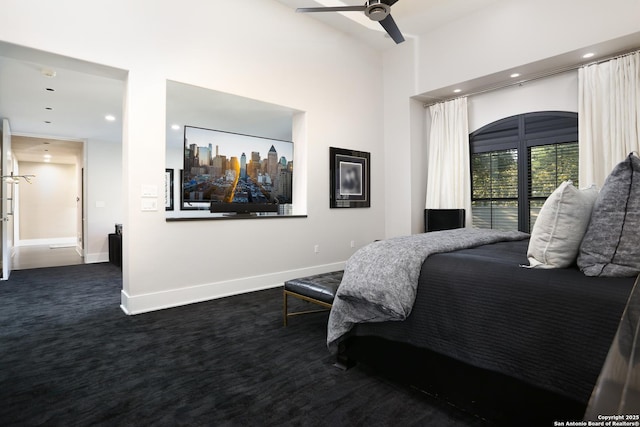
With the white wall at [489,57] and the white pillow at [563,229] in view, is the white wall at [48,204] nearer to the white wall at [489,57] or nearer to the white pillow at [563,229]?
the white wall at [489,57]

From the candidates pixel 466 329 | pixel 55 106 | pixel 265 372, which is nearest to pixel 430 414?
pixel 466 329

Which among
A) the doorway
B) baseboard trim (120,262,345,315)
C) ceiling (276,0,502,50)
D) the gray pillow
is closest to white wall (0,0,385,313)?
baseboard trim (120,262,345,315)

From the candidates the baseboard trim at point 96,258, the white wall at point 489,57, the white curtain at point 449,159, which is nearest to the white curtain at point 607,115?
the white wall at point 489,57

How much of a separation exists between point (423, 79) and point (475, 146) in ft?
4.22

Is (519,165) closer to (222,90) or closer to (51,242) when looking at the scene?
(222,90)

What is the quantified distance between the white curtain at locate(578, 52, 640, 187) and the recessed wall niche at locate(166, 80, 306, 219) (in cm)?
334

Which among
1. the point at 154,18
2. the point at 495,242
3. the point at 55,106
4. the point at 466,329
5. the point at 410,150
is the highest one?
the point at 154,18

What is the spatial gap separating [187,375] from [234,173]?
8.28 feet

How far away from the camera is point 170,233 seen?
336 cm

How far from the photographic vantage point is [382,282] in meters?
1.72

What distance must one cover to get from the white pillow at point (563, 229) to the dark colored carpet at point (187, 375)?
2.67 feet

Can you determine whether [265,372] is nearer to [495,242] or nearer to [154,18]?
[495,242]

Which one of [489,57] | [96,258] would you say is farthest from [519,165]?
[96,258]

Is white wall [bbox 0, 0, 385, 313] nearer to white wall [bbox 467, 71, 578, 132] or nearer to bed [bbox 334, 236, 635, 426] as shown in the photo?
white wall [bbox 467, 71, 578, 132]
